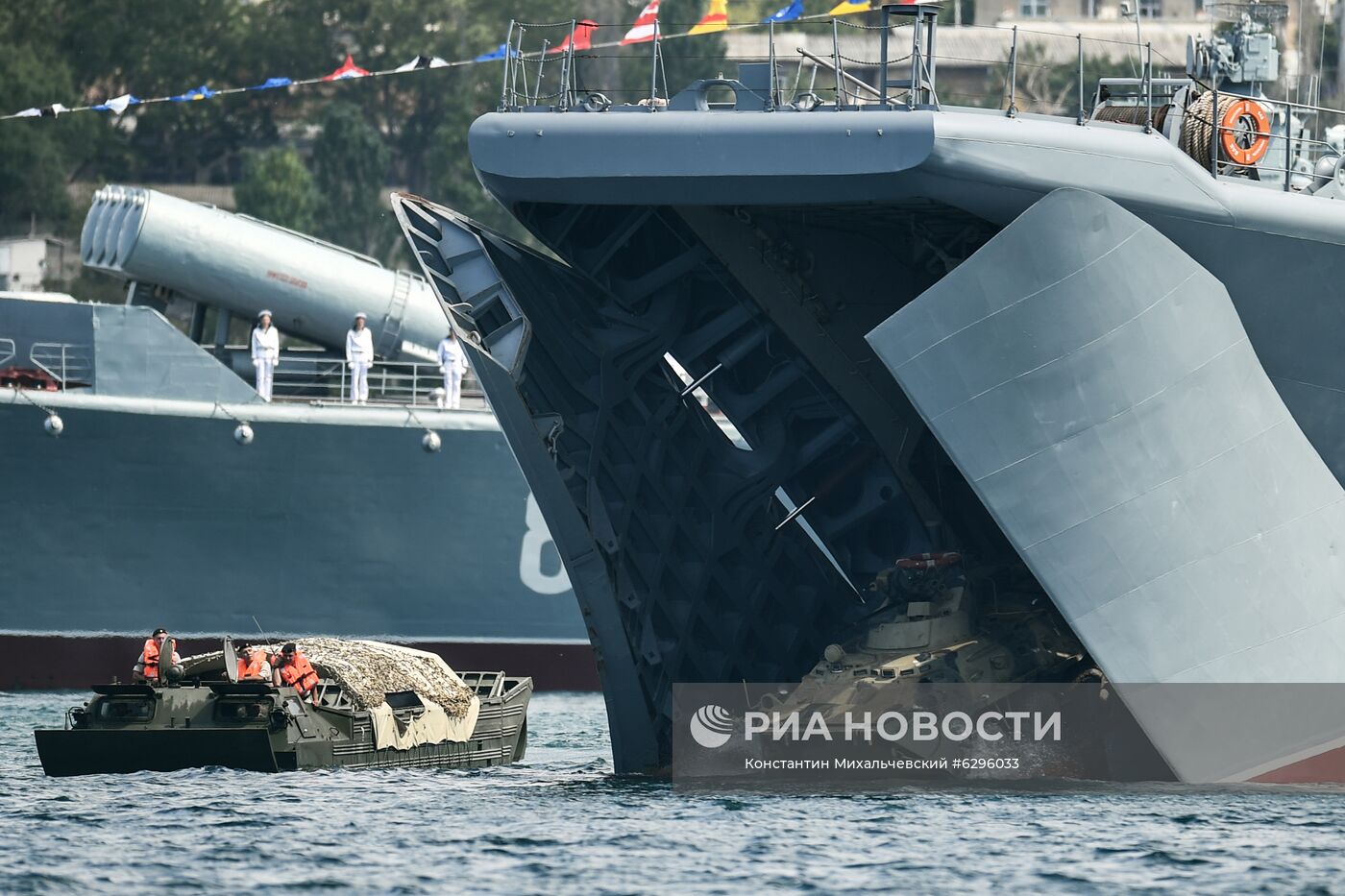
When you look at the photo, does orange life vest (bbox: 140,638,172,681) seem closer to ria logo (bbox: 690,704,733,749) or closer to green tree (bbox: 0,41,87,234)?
ria logo (bbox: 690,704,733,749)

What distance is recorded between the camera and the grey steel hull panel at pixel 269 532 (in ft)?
100

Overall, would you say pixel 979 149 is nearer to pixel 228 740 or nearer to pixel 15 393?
pixel 228 740

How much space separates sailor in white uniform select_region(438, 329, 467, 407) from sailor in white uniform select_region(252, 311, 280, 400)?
240 centimetres

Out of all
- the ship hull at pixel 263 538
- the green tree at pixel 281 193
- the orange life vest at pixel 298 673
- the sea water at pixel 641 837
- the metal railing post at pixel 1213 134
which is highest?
the green tree at pixel 281 193

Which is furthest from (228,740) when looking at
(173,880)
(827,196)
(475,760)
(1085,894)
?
(1085,894)

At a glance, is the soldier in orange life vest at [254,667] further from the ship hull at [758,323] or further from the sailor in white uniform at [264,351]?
the sailor in white uniform at [264,351]

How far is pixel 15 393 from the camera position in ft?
99.2

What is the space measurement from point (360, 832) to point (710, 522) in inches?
197

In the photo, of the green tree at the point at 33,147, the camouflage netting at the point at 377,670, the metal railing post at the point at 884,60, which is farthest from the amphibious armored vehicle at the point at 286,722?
the green tree at the point at 33,147

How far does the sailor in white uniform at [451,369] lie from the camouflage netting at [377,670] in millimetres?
9149

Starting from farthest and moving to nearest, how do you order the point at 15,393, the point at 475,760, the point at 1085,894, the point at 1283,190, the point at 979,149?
the point at 15,393 → the point at 475,760 → the point at 1283,190 → the point at 979,149 → the point at 1085,894

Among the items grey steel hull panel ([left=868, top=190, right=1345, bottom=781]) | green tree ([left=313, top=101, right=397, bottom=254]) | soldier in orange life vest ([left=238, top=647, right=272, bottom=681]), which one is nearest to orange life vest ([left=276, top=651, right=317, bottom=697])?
soldier in orange life vest ([left=238, top=647, right=272, bottom=681])

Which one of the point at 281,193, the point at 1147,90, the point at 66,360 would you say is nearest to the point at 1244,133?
the point at 1147,90

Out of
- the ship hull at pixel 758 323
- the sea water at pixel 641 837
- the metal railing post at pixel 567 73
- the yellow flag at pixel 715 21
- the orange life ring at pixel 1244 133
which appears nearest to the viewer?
the sea water at pixel 641 837
